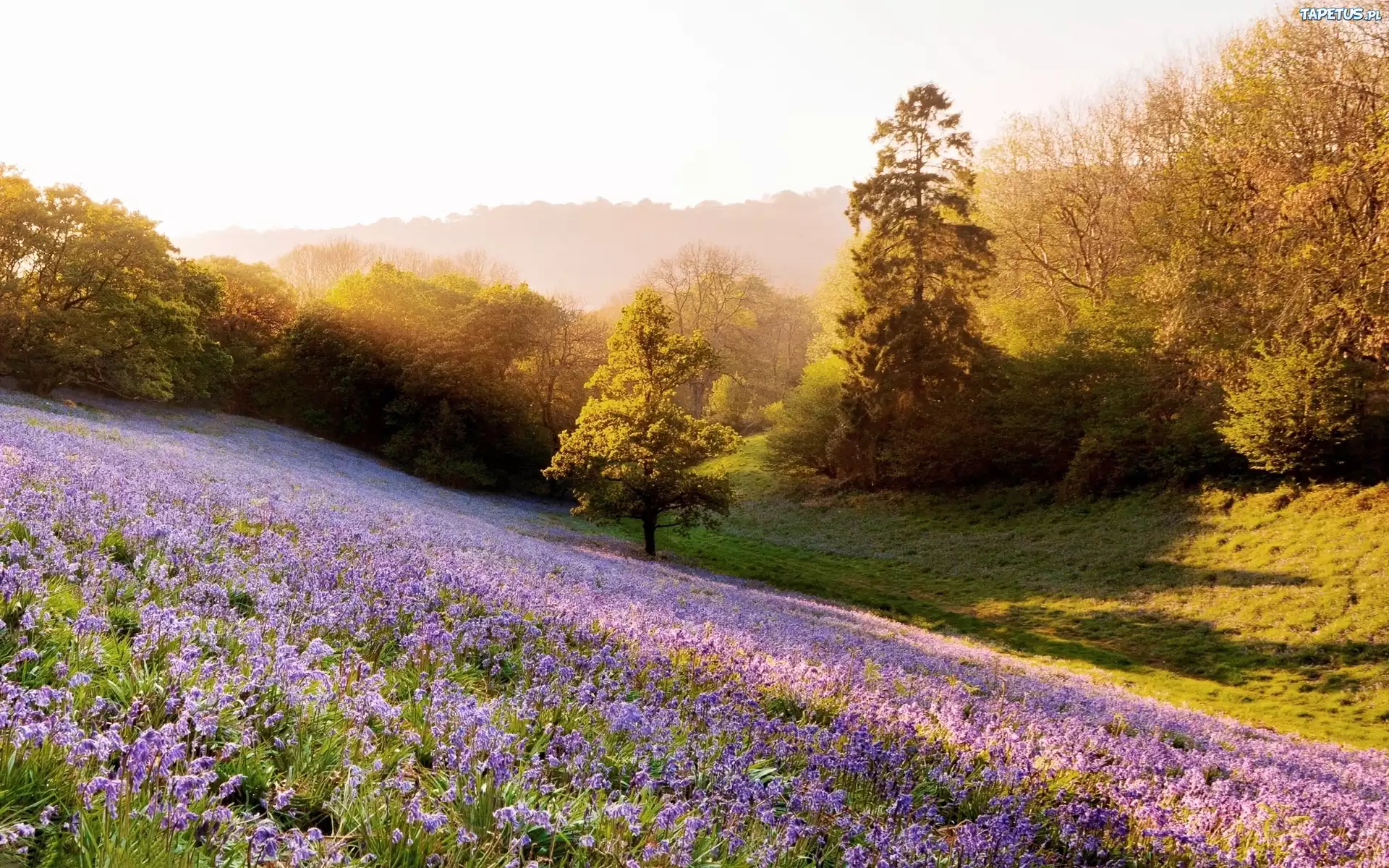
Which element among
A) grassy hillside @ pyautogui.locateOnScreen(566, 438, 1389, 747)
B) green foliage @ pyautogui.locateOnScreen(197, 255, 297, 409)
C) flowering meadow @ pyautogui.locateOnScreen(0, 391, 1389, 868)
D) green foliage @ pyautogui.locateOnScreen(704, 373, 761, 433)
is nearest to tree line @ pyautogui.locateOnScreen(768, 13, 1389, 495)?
grassy hillside @ pyautogui.locateOnScreen(566, 438, 1389, 747)

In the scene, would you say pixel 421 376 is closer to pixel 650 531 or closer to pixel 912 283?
pixel 650 531

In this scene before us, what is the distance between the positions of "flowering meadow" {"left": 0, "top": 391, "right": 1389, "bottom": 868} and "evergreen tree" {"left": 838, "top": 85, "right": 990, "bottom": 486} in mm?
31778

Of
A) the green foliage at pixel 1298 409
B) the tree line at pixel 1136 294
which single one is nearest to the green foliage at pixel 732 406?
the tree line at pixel 1136 294

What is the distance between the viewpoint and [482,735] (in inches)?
126

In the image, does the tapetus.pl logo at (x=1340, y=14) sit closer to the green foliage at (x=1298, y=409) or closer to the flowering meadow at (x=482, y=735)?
the green foliage at (x=1298, y=409)

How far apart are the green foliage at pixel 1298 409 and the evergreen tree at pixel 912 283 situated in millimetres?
14907

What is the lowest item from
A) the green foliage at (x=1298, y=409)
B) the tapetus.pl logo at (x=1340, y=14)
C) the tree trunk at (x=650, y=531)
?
the tree trunk at (x=650, y=531)

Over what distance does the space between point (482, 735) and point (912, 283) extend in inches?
1654

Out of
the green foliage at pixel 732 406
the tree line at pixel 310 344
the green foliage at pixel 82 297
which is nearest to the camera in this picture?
the green foliage at pixel 82 297

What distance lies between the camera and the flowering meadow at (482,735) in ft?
8.14

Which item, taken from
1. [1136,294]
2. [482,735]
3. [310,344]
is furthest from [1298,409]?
[310,344]

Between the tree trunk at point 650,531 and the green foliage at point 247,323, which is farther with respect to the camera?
the green foliage at point 247,323

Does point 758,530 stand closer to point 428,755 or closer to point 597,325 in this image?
point 597,325

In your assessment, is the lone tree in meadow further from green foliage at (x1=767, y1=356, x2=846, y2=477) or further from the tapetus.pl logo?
→ the tapetus.pl logo
